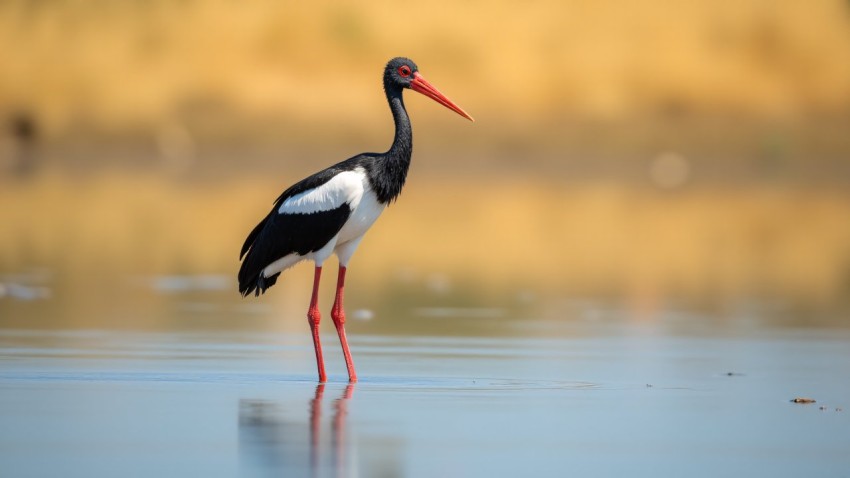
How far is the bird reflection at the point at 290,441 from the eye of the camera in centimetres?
655

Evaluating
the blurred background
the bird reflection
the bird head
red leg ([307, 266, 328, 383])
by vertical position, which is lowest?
the bird reflection

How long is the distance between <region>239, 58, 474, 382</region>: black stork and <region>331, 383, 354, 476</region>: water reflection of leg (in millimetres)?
713

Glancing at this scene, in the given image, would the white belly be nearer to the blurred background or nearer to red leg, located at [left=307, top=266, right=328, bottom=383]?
red leg, located at [left=307, top=266, right=328, bottom=383]

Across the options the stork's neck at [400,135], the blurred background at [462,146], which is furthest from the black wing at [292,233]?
the blurred background at [462,146]

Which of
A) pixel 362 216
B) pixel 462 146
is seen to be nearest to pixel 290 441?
pixel 362 216

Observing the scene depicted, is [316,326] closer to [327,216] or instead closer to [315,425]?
[327,216]

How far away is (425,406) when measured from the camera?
323 inches

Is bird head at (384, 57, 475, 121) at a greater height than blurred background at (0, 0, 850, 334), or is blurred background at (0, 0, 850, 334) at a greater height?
blurred background at (0, 0, 850, 334)

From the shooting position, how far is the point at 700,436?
24.7ft

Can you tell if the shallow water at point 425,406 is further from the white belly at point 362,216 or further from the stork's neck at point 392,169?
the stork's neck at point 392,169

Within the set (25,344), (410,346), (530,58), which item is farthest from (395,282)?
(530,58)

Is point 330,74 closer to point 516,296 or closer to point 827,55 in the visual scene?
point 827,55

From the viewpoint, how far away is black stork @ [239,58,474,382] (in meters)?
9.52

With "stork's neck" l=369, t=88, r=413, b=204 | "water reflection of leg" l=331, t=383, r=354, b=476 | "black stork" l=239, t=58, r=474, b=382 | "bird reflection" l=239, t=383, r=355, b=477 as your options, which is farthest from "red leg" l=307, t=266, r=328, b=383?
"bird reflection" l=239, t=383, r=355, b=477
